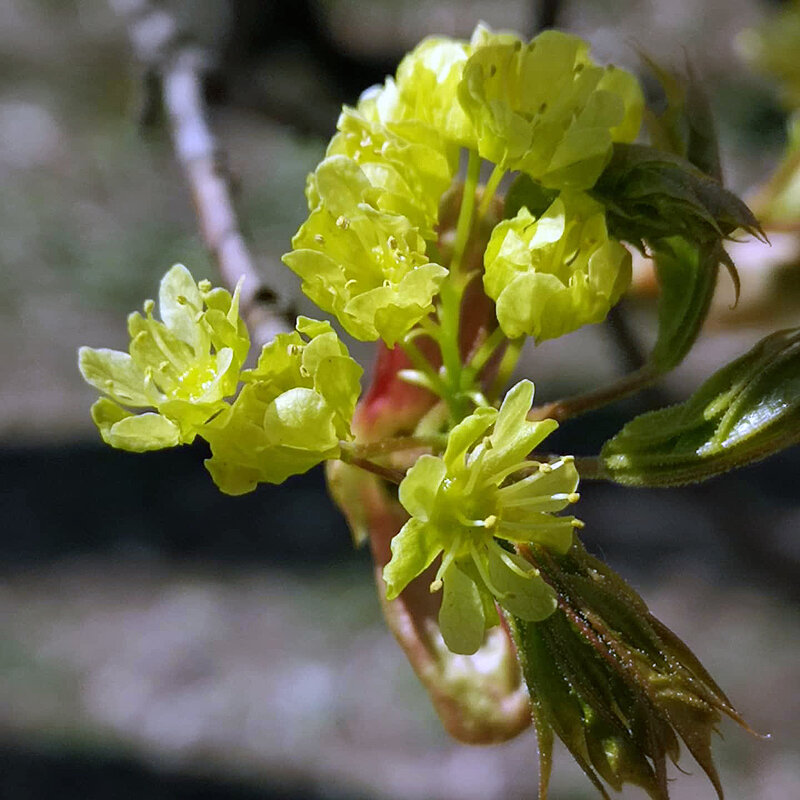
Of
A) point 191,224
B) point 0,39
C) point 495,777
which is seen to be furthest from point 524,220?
point 0,39

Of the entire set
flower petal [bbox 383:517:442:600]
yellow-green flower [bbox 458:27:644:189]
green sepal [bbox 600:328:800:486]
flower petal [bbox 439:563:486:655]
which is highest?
yellow-green flower [bbox 458:27:644:189]

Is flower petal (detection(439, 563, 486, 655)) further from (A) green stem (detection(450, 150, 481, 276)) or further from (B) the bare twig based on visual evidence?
(B) the bare twig

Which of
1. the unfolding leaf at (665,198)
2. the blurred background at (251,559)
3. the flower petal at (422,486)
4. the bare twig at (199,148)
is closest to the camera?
the flower petal at (422,486)

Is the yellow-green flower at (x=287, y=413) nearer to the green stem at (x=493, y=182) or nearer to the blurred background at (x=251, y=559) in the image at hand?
the green stem at (x=493, y=182)

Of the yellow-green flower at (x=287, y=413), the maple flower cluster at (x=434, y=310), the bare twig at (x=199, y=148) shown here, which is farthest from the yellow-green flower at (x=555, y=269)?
the bare twig at (x=199, y=148)

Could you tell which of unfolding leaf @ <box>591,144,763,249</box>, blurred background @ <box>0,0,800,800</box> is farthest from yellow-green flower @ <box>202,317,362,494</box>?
blurred background @ <box>0,0,800,800</box>

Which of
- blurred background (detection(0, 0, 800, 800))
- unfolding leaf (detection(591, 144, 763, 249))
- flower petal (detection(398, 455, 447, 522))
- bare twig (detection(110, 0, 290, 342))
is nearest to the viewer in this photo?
flower petal (detection(398, 455, 447, 522))

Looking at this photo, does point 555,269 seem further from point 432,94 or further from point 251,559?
point 251,559
